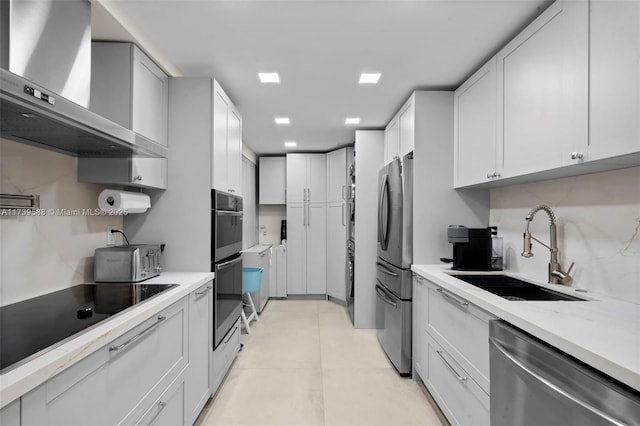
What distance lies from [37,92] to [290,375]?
7.77ft

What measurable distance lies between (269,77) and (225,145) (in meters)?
0.65

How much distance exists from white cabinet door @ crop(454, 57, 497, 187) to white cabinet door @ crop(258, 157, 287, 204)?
10.3 feet

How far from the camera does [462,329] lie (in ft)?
5.08

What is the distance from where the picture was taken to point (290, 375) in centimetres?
235

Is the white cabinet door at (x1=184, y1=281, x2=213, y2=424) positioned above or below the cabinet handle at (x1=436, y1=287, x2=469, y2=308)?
below

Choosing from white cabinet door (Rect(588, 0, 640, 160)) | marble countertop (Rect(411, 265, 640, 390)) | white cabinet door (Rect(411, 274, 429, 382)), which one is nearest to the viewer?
marble countertop (Rect(411, 265, 640, 390))

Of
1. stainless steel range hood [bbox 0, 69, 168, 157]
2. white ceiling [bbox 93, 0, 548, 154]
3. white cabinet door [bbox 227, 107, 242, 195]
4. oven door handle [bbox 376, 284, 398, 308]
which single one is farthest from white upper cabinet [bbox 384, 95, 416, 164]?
stainless steel range hood [bbox 0, 69, 168, 157]

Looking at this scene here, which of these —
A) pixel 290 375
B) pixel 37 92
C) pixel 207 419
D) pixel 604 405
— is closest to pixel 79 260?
pixel 37 92

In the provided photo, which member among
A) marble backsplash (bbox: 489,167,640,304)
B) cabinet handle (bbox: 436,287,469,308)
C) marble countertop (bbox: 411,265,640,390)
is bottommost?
cabinet handle (bbox: 436,287,469,308)

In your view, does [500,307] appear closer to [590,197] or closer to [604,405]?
[604,405]

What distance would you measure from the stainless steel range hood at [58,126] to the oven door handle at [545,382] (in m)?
1.81

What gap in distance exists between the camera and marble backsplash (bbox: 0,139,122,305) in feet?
4.08

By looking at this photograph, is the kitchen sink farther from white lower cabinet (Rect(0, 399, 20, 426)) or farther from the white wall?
the white wall

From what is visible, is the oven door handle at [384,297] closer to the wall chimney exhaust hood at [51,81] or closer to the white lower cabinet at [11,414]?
the wall chimney exhaust hood at [51,81]
